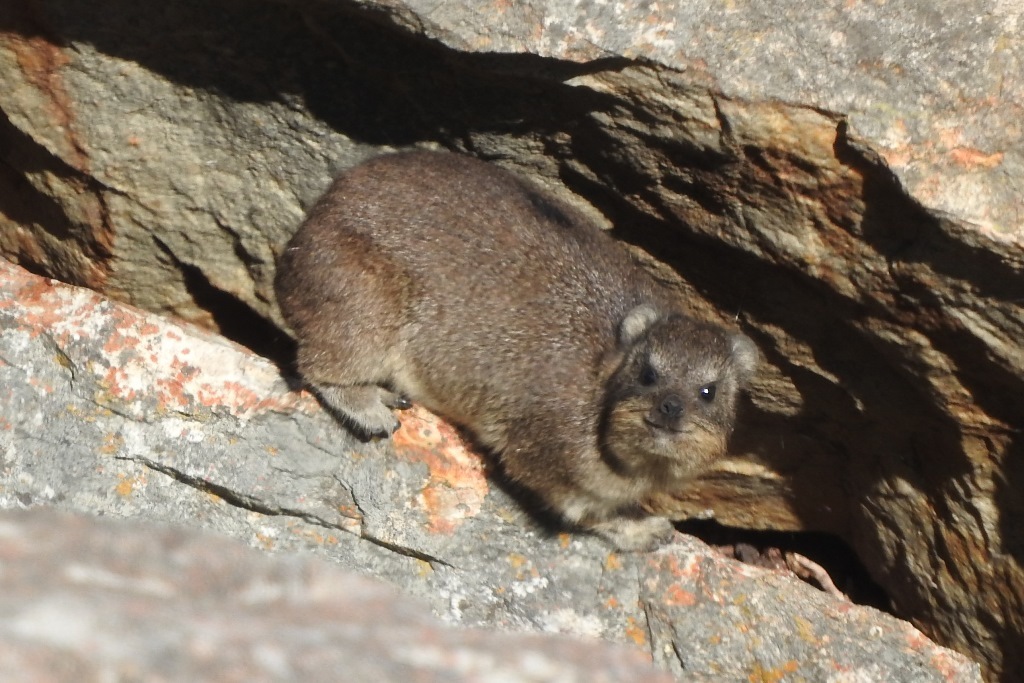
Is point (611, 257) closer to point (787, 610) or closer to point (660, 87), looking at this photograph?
point (660, 87)

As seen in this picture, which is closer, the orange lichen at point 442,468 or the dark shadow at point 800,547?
the orange lichen at point 442,468

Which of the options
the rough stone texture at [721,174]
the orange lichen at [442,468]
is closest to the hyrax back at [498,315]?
the orange lichen at [442,468]

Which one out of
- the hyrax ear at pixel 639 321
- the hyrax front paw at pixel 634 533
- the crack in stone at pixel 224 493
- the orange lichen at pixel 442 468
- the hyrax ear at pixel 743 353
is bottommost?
the crack in stone at pixel 224 493

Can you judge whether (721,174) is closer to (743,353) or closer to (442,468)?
(743,353)

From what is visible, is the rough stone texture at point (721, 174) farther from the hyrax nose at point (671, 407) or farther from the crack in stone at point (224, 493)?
the crack in stone at point (224, 493)

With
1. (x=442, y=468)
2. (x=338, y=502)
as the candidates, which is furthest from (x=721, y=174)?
(x=338, y=502)

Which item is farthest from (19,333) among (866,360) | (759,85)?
(866,360)

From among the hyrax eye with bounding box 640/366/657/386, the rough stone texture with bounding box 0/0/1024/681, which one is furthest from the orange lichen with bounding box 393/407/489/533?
the rough stone texture with bounding box 0/0/1024/681
